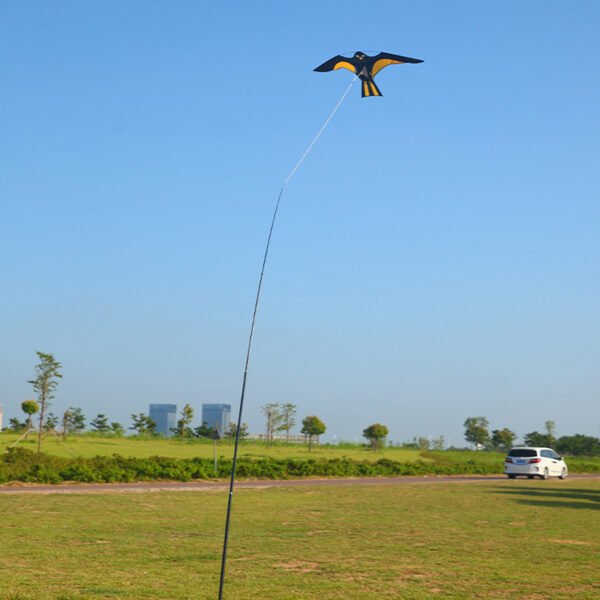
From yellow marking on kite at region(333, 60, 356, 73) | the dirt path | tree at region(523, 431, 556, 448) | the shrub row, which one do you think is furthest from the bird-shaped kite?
tree at region(523, 431, 556, 448)

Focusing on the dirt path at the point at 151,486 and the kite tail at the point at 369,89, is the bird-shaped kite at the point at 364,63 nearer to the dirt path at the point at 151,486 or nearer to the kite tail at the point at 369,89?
the kite tail at the point at 369,89

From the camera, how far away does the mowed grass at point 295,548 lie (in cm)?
1092

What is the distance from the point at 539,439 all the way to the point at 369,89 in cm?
A: 7897

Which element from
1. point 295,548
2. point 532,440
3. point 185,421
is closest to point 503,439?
point 532,440

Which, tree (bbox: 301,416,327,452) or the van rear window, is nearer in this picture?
the van rear window

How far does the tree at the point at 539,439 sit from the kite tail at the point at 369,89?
7739 cm

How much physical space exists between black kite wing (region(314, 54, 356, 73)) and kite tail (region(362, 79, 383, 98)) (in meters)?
0.46

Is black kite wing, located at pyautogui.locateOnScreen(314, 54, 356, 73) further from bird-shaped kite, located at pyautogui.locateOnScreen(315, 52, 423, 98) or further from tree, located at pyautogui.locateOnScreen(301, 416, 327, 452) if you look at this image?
tree, located at pyautogui.locateOnScreen(301, 416, 327, 452)

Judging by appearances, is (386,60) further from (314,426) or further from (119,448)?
(314,426)

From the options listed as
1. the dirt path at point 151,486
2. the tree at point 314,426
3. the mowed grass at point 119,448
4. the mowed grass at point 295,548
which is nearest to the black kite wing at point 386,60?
the mowed grass at point 295,548

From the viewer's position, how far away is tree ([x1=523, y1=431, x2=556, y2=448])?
83463 millimetres

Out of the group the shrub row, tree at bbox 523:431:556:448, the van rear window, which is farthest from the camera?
tree at bbox 523:431:556:448

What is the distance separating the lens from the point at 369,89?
420 inches

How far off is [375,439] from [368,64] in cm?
5949
